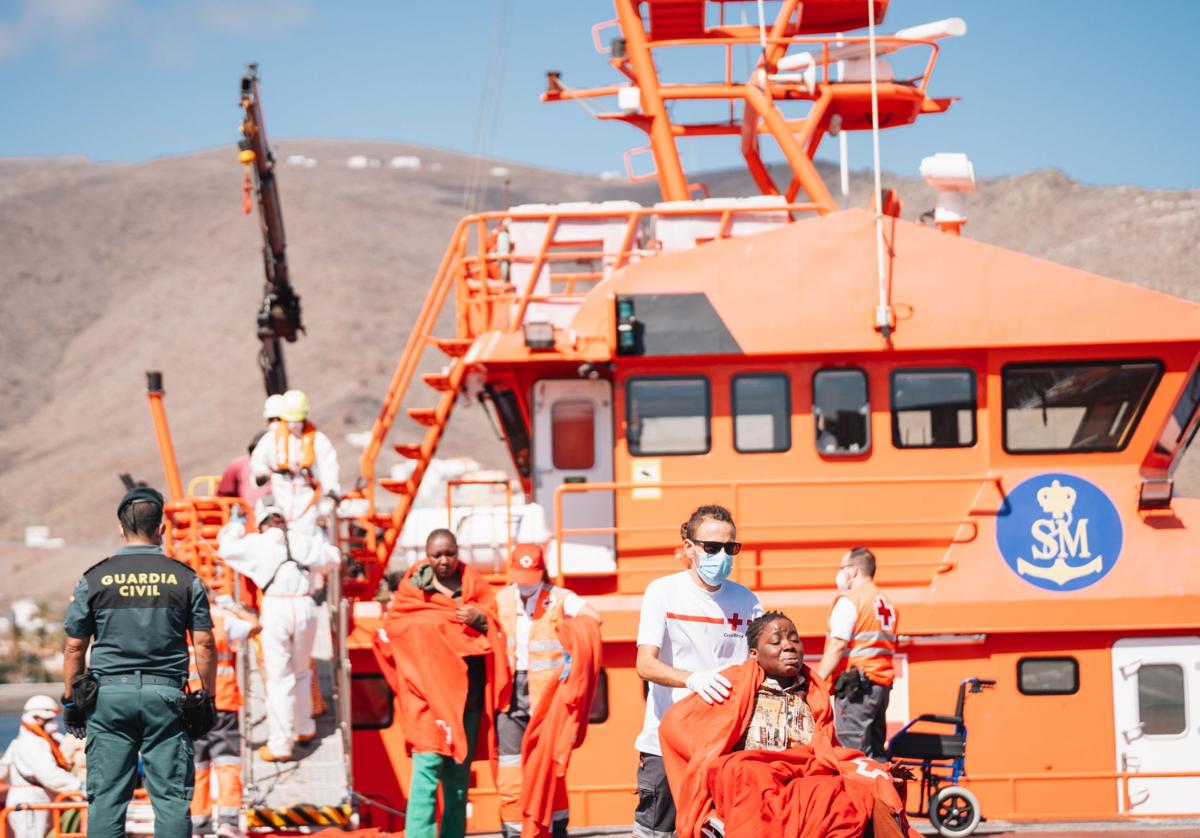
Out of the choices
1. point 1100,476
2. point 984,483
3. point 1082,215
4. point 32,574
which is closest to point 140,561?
point 984,483

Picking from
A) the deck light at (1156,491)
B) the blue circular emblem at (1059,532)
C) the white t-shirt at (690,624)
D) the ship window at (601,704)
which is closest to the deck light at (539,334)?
the ship window at (601,704)

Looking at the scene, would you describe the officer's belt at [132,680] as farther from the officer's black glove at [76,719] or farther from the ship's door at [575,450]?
the ship's door at [575,450]

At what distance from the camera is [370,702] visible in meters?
9.86

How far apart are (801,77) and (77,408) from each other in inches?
2488

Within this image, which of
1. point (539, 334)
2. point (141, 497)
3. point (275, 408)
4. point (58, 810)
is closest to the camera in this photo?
point (141, 497)

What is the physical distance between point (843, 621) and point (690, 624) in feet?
→ 6.81

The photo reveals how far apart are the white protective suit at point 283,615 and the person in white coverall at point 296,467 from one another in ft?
2.13

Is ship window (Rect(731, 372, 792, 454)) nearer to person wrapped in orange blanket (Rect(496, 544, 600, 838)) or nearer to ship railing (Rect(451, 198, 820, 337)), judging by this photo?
ship railing (Rect(451, 198, 820, 337))

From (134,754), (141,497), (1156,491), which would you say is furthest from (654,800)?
(1156,491)

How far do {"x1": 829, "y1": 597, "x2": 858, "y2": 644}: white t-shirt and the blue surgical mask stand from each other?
2067 millimetres

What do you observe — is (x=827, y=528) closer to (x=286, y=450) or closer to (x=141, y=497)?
(x=286, y=450)

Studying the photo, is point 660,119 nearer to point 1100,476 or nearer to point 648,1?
point 648,1

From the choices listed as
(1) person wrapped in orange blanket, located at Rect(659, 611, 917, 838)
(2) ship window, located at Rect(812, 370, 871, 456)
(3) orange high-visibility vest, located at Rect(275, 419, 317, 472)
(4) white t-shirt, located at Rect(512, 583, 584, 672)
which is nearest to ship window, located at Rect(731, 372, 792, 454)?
(2) ship window, located at Rect(812, 370, 871, 456)

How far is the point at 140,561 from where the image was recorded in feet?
21.3
